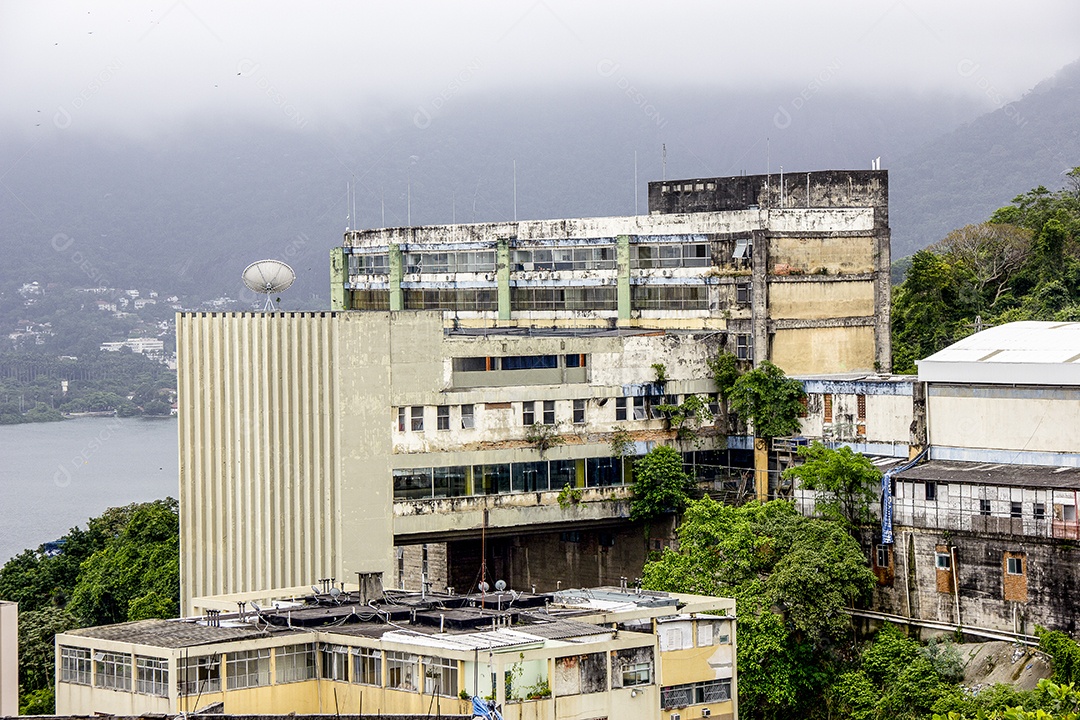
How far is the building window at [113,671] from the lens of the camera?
3769cm

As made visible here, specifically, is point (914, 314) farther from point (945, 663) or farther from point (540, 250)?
point (945, 663)

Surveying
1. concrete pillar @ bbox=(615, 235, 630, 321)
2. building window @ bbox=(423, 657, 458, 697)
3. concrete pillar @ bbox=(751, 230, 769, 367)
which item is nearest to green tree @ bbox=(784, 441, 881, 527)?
concrete pillar @ bbox=(751, 230, 769, 367)

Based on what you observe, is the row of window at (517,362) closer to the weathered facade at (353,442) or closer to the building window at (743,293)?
the weathered facade at (353,442)

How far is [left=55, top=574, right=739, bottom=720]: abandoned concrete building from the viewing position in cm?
3553

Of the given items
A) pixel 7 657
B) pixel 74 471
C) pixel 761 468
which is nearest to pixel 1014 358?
pixel 761 468

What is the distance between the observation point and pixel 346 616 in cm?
4034

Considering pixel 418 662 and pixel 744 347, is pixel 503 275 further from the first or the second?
pixel 418 662

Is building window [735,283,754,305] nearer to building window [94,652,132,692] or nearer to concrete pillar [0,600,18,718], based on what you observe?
building window [94,652,132,692]

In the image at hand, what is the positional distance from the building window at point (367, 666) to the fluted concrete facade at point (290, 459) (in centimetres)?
1567

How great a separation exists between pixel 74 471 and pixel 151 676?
135 metres

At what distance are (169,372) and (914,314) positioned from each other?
12777cm

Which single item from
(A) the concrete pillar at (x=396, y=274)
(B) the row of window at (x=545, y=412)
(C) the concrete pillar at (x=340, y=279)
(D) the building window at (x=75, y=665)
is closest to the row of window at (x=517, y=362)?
(B) the row of window at (x=545, y=412)

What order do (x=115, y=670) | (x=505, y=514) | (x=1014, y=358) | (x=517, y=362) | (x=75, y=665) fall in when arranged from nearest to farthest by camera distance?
(x=115, y=670) → (x=75, y=665) → (x=1014, y=358) → (x=505, y=514) → (x=517, y=362)

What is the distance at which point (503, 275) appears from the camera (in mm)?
69125
